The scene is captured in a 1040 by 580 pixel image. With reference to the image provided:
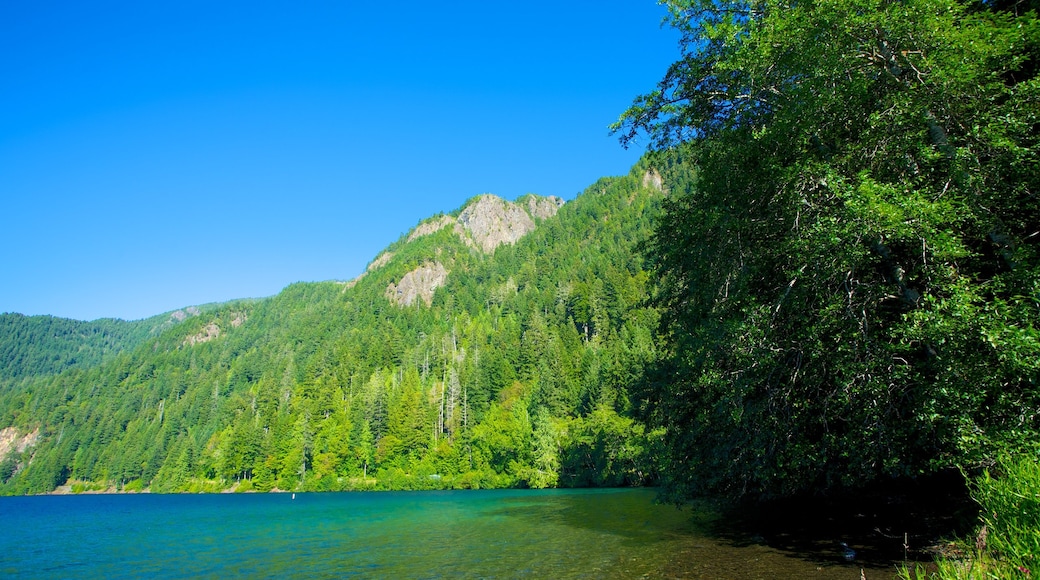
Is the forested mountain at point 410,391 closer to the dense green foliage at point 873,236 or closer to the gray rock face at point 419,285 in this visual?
the gray rock face at point 419,285

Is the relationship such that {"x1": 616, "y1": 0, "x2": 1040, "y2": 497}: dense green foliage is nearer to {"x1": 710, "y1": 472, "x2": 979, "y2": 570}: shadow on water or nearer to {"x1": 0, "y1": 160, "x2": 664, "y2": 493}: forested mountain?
{"x1": 710, "y1": 472, "x2": 979, "y2": 570}: shadow on water

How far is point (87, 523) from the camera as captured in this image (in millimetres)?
46906

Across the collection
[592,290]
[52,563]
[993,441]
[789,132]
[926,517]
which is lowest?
[52,563]

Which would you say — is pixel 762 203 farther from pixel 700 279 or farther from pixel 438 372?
pixel 438 372

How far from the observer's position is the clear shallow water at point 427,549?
15367 mm

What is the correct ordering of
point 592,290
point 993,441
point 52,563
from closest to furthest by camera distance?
point 993,441 < point 52,563 < point 592,290

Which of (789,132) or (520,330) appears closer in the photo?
(789,132)

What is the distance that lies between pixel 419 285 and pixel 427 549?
163495 millimetres

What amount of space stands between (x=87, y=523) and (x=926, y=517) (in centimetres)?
6067

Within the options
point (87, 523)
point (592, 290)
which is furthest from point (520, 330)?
point (87, 523)

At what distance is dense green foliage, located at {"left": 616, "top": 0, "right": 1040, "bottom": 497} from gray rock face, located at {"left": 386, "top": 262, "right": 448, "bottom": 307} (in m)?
160

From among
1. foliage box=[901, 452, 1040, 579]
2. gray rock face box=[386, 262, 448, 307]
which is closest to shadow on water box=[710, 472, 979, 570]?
foliage box=[901, 452, 1040, 579]

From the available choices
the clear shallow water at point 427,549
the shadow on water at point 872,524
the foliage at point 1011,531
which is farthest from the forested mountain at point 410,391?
the foliage at point 1011,531

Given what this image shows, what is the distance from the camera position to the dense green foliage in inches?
358
